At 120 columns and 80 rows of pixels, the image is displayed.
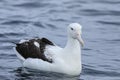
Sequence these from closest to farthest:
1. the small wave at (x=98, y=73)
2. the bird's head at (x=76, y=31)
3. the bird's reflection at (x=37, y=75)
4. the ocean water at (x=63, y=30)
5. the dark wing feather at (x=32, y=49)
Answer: the bird's head at (x=76, y=31), the bird's reflection at (x=37, y=75), the dark wing feather at (x=32, y=49), the small wave at (x=98, y=73), the ocean water at (x=63, y=30)

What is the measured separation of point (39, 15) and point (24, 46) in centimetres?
671

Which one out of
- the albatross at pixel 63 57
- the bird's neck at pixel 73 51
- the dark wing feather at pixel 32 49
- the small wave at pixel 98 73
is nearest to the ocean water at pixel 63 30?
the small wave at pixel 98 73

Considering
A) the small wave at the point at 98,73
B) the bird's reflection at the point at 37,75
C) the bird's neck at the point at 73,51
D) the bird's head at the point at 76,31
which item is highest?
the bird's head at the point at 76,31

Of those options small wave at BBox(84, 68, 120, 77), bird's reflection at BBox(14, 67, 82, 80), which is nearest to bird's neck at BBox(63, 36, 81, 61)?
bird's reflection at BBox(14, 67, 82, 80)

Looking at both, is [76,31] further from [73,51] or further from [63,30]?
[63,30]

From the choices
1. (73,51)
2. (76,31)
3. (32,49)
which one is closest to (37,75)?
(32,49)

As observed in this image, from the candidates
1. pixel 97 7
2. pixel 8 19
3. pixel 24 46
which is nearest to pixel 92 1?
pixel 97 7

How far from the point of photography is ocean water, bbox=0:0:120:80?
611 inches

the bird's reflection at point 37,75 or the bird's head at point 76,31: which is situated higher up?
the bird's head at point 76,31

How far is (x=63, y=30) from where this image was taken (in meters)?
20.1

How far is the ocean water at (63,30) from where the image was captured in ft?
50.9

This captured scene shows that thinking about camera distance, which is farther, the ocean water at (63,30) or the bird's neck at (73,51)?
the ocean water at (63,30)

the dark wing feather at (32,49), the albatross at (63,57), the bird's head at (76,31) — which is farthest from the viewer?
the dark wing feather at (32,49)

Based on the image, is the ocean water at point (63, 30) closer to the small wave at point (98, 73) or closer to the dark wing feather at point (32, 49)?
the small wave at point (98, 73)
